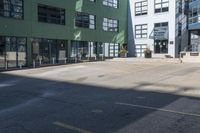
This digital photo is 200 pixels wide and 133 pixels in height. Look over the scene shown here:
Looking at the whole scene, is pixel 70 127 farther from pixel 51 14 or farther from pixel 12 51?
pixel 51 14

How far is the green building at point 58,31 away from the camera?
93.6 feet

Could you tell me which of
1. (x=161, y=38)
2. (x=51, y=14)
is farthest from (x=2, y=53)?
(x=161, y=38)

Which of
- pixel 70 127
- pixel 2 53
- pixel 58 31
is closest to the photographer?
pixel 70 127

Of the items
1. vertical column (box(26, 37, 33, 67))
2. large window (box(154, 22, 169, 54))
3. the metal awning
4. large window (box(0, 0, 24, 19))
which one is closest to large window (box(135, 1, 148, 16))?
large window (box(154, 22, 169, 54))

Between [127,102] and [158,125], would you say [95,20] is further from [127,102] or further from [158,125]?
[158,125]

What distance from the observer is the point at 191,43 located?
4572cm

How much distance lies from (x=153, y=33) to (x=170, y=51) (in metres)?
4.43

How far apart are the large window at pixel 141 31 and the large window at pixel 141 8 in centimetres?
219

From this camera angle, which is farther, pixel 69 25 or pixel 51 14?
pixel 69 25

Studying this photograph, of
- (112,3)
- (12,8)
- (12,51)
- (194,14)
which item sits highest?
(112,3)

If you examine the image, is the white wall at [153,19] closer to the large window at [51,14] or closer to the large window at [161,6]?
the large window at [161,6]

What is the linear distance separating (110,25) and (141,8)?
719 centimetres

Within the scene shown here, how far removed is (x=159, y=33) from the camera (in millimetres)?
43906

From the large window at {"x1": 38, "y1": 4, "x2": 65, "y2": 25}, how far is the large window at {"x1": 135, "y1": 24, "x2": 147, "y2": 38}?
16644mm
